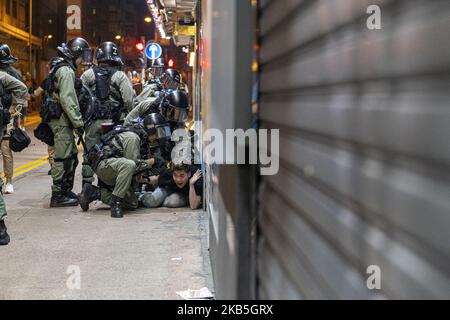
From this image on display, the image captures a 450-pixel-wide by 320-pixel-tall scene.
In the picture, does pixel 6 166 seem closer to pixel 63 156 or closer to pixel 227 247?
pixel 63 156

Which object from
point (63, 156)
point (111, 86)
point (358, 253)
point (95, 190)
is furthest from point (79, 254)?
point (358, 253)

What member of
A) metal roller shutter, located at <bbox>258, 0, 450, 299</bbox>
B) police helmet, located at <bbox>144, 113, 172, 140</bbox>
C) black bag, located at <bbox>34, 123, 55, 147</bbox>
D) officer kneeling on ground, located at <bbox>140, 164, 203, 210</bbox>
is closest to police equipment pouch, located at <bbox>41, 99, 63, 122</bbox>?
black bag, located at <bbox>34, 123, 55, 147</bbox>

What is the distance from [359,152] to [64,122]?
6192mm

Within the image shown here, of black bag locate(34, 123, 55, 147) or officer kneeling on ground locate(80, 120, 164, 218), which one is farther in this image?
black bag locate(34, 123, 55, 147)

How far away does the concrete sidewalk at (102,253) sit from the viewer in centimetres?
409

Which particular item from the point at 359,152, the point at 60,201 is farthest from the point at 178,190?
the point at 359,152

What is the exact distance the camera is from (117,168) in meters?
6.46

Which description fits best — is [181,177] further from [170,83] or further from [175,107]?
[170,83]

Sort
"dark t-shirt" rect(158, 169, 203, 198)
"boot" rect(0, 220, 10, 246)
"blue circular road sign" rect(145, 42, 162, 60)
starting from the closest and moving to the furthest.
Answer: "boot" rect(0, 220, 10, 246) < "dark t-shirt" rect(158, 169, 203, 198) < "blue circular road sign" rect(145, 42, 162, 60)

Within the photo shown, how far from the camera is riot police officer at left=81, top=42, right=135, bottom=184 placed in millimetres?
7723

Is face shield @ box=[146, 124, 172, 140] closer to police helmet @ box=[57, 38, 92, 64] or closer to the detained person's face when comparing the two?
the detained person's face

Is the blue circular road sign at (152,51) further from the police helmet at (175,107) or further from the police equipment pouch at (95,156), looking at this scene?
the police equipment pouch at (95,156)

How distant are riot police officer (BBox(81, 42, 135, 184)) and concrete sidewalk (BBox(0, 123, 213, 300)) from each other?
1.20 meters

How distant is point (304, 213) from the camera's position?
6.01 ft
